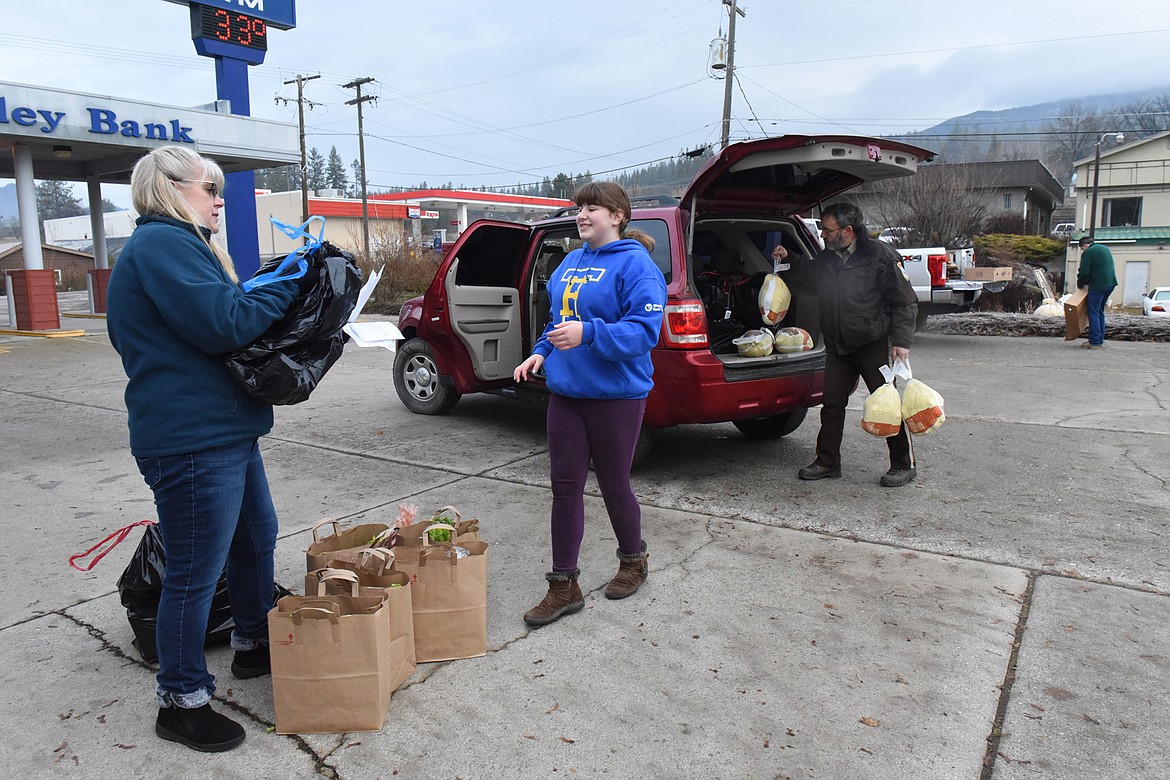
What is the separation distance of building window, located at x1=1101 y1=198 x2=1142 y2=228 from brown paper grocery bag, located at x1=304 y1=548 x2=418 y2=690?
48923mm

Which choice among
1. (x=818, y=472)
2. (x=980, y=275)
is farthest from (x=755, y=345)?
(x=980, y=275)

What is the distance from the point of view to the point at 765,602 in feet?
11.4

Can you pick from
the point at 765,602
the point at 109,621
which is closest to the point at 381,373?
the point at 109,621

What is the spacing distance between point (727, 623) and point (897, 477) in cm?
236

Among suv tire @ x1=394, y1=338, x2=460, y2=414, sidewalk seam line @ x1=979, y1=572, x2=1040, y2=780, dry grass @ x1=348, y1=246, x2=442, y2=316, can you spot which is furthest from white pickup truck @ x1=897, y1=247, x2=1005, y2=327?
dry grass @ x1=348, y1=246, x2=442, y2=316

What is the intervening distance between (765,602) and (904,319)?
7.39 ft

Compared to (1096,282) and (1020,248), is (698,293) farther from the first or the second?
(1020,248)

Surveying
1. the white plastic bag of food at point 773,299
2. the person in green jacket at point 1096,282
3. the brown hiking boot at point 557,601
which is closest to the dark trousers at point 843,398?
the white plastic bag of food at point 773,299

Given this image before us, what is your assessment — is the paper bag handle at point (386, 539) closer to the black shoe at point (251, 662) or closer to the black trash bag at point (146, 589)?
the black trash bag at point (146, 589)

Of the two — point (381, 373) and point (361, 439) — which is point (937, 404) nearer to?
point (361, 439)

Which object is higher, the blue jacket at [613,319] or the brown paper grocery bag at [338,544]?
the blue jacket at [613,319]

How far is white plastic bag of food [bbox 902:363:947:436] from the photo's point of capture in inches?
192

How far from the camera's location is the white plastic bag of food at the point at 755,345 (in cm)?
533

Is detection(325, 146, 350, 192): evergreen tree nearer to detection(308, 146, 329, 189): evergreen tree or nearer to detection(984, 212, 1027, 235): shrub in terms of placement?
detection(308, 146, 329, 189): evergreen tree
